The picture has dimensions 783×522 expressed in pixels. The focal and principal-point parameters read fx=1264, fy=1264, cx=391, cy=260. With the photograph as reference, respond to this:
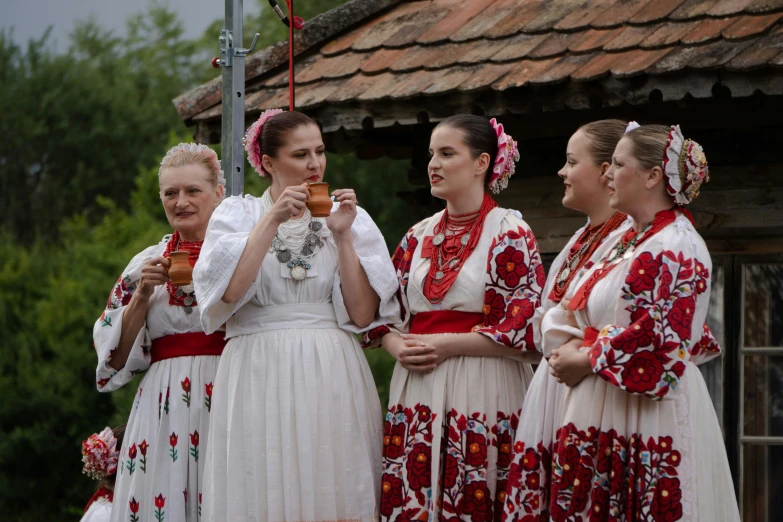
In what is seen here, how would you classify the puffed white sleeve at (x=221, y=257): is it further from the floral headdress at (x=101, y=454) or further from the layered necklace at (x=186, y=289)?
the floral headdress at (x=101, y=454)

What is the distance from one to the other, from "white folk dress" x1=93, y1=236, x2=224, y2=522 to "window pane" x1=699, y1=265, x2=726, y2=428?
252 cm

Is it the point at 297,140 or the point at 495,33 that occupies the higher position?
the point at 495,33

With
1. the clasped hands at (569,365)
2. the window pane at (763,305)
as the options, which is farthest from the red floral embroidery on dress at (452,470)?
the window pane at (763,305)

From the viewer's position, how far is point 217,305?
439 centimetres

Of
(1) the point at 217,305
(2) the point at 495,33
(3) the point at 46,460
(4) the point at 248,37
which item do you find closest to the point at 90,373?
(3) the point at 46,460

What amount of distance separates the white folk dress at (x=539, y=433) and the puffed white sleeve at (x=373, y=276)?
2.05ft

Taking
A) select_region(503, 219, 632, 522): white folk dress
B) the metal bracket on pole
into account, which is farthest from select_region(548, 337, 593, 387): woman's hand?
the metal bracket on pole

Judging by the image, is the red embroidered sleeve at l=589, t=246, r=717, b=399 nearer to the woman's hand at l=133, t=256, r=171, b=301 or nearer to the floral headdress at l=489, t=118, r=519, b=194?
the floral headdress at l=489, t=118, r=519, b=194

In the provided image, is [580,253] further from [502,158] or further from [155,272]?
[155,272]

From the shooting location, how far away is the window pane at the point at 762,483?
19.1 feet

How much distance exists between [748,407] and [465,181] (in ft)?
7.30

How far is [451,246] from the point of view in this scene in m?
4.56

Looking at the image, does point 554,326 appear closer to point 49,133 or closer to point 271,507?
point 271,507

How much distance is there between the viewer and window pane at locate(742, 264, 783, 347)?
599cm
